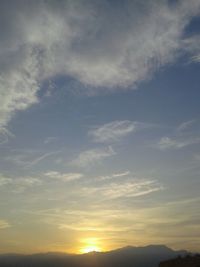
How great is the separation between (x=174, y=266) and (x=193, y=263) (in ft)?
12.5

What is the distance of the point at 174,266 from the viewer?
A: 45.2 meters

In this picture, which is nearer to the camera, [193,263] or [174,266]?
[193,263]

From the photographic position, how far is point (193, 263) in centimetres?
4194
